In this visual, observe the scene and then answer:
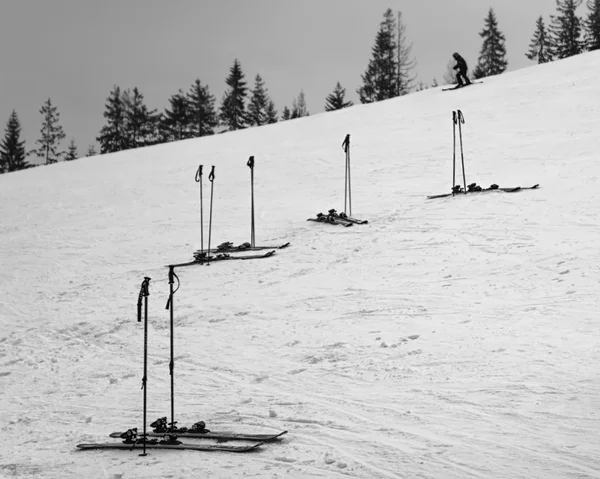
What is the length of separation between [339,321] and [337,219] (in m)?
6.72

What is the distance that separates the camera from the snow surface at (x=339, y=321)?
587 centimetres

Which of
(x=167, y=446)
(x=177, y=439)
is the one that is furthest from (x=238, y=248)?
(x=167, y=446)

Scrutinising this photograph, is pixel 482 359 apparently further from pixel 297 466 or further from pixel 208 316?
pixel 208 316

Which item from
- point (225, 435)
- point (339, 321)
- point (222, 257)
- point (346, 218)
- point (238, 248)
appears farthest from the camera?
point (346, 218)

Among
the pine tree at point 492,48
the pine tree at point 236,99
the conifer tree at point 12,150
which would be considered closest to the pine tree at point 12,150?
the conifer tree at point 12,150

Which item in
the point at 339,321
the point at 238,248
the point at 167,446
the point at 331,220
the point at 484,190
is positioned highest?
the point at 484,190

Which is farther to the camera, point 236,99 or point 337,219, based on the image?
point 236,99

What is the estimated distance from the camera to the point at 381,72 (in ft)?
193

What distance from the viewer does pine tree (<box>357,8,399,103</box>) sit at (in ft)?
191

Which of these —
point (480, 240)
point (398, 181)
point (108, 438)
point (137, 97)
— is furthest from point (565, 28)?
point (108, 438)

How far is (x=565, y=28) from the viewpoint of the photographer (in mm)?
56656

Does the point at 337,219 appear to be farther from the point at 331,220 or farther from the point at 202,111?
the point at 202,111

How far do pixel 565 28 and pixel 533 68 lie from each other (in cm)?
2696

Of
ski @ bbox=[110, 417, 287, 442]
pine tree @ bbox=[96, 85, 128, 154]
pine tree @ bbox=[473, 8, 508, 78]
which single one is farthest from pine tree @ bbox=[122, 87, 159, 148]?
ski @ bbox=[110, 417, 287, 442]
